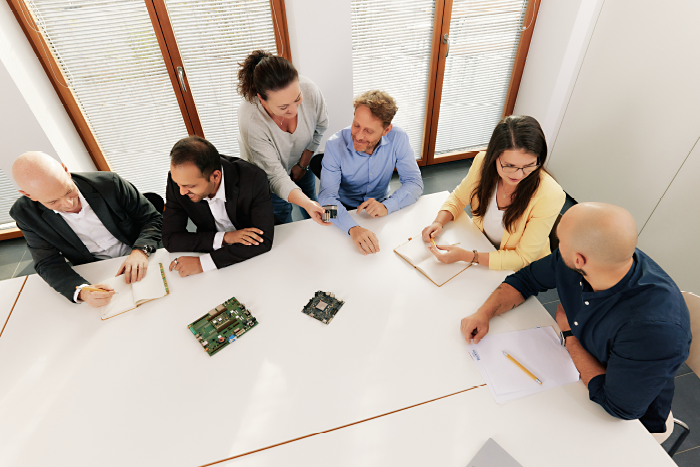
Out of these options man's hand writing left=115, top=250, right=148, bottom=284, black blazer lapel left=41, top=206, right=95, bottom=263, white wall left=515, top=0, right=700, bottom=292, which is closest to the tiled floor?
A: white wall left=515, top=0, right=700, bottom=292

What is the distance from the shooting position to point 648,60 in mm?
2553

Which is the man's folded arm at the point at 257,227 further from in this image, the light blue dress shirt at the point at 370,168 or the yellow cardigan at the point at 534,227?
the yellow cardigan at the point at 534,227

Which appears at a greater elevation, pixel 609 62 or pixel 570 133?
pixel 609 62

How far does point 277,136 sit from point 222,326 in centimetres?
125

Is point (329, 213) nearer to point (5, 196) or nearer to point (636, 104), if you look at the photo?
point (636, 104)

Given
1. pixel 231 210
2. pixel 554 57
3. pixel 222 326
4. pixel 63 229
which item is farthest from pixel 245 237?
pixel 554 57

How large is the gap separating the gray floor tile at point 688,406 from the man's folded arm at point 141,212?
9.55ft

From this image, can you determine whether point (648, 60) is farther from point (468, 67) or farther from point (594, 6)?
point (468, 67)

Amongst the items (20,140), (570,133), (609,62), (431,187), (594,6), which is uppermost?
(594,6)

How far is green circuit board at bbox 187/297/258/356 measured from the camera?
4.80 ft

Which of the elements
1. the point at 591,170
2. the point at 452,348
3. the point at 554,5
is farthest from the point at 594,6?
the point at 452,348

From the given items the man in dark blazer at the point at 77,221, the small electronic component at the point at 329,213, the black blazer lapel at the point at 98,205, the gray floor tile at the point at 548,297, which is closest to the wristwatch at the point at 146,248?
the man in dark blazer at the point at 77,221

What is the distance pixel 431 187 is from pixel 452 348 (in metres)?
2.62

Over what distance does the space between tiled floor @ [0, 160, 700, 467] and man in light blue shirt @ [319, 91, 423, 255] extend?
122 cm
